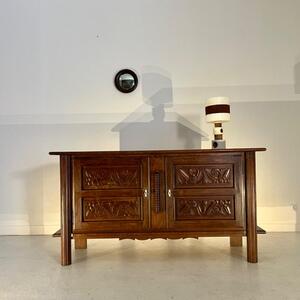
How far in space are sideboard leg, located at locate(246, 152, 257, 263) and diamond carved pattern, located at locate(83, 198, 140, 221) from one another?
0.72m

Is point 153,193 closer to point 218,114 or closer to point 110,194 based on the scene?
point 110,194

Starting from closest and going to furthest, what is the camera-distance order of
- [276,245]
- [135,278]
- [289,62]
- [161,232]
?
[135,278], [161,232], [276,245], [289,62]

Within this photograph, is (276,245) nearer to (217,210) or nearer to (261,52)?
(217,210)

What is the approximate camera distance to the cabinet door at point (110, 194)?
1.87m

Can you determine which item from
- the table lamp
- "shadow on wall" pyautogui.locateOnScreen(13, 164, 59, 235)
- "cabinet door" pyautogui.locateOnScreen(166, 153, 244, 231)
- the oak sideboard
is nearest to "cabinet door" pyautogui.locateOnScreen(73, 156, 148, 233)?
the oak sideboard

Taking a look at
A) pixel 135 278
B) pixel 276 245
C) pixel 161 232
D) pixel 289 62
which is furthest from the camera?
pixel 289 62

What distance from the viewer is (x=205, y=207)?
73.8 inches

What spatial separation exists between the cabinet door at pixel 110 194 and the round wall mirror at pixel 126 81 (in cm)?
107

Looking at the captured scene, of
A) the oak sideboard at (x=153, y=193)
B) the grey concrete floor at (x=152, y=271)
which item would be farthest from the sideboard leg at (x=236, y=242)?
the oak sideboard at (x=153, y=193)

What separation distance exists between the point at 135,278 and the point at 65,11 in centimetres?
245

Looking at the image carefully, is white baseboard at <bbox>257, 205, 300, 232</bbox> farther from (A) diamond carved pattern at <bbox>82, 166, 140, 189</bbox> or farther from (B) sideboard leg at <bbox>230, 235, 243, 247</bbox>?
(A) diamond carved pattern at <bbox>82, 166, 140, 189</bbox>

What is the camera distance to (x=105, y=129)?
2744 mm

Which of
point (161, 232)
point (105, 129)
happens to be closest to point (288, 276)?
point (161, 232)

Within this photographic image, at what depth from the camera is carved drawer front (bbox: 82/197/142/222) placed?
1.87 m
